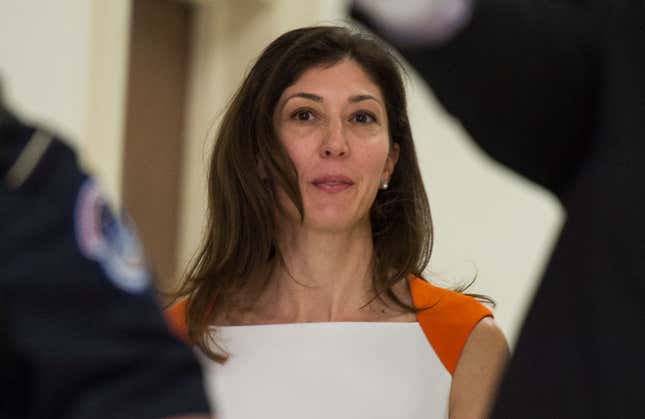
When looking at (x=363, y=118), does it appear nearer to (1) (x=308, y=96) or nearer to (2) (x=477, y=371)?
(1) (x=308, y=96)

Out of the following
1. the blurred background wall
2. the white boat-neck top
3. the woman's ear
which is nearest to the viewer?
the white boat-neck top

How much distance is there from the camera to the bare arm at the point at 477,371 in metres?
1.93

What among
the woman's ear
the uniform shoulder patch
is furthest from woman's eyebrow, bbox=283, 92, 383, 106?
the uniform shoulder patch

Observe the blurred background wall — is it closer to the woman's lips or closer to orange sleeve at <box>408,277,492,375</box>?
the woman's lips

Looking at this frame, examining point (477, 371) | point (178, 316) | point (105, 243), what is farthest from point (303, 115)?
point (105, 243)

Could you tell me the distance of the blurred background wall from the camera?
8.43 feet

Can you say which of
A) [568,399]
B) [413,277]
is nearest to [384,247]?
[413,277]

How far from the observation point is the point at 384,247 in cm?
215

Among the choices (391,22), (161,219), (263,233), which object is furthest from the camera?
(161,219)

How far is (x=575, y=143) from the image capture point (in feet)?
2.84

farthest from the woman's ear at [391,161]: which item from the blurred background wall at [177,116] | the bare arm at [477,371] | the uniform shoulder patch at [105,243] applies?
the uniform shoulder patch at [105,243]

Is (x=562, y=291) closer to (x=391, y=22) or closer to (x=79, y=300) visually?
(x=391, y=22)

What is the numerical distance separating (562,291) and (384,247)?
4.27ft

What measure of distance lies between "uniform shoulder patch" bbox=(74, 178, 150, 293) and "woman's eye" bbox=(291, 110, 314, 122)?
1139mm
